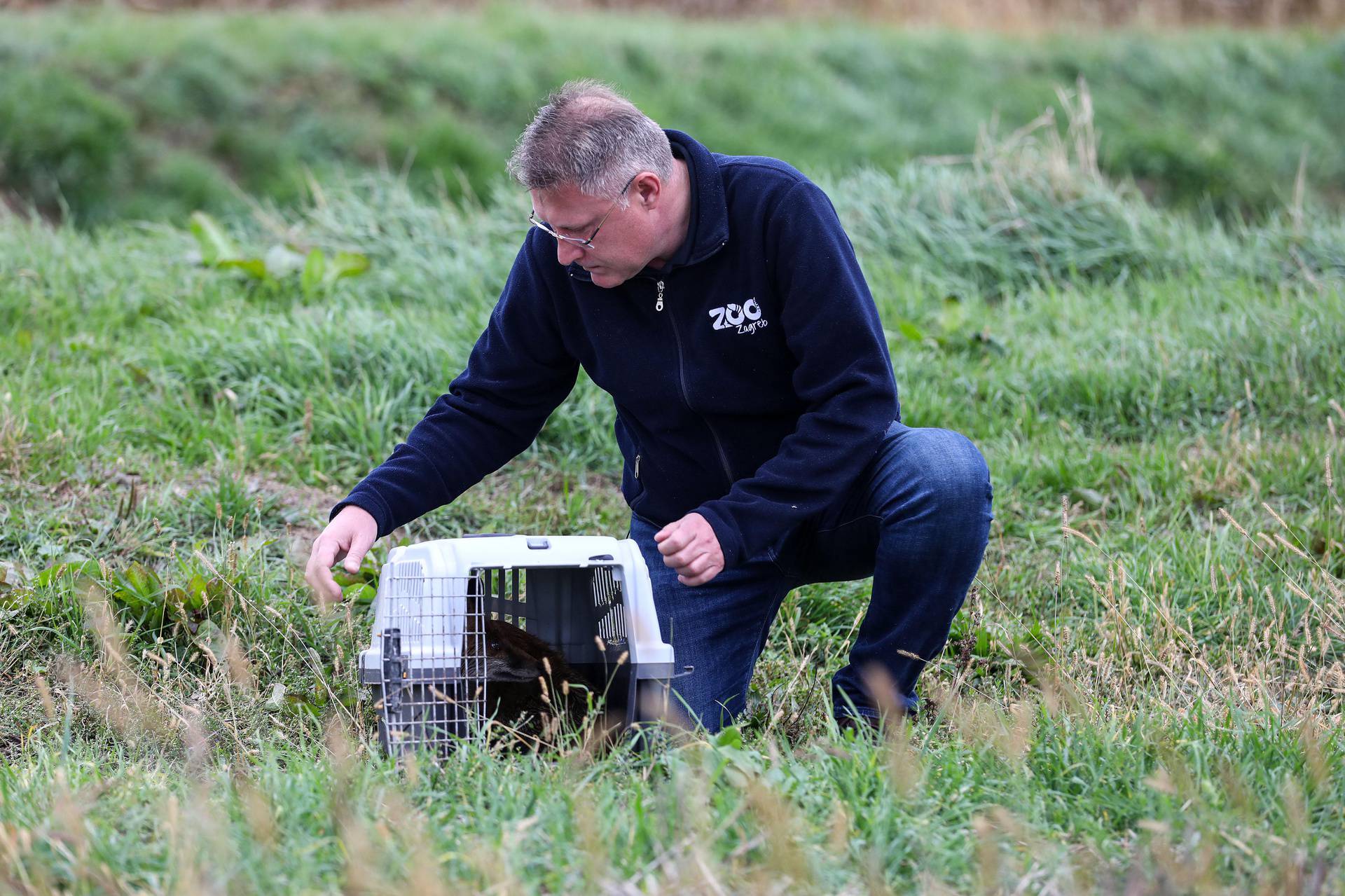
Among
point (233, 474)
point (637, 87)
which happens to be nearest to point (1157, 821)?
point (233, 474)

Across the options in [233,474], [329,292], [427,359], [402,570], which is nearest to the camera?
[402,570]

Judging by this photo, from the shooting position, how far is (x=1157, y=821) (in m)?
2.06

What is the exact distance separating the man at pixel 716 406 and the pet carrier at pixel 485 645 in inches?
5.5

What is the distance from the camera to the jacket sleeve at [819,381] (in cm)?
269

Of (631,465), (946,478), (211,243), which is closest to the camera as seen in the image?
(946,478)

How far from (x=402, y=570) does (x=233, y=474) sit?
150 centimetres

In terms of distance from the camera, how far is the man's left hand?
2.52 meters

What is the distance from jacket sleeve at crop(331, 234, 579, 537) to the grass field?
523mm

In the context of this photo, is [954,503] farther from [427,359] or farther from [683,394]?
[427,359]

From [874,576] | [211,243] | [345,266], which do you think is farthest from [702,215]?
[211,243]

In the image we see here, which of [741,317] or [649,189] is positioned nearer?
[649,189]

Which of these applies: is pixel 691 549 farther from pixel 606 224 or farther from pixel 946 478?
pixel 606 224

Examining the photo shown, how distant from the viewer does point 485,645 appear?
2652mm

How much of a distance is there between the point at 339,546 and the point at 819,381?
42.7 inches
